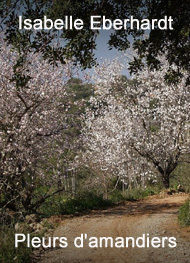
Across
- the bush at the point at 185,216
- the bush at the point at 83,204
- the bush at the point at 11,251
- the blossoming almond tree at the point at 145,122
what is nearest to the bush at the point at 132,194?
the blossoming almond tree at the point at 145,122

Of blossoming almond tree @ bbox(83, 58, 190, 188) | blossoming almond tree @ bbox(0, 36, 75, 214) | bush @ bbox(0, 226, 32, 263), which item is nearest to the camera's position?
bush @ bbox(0, 226, 32, 263)

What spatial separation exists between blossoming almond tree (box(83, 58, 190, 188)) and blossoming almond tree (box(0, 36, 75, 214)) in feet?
14.7

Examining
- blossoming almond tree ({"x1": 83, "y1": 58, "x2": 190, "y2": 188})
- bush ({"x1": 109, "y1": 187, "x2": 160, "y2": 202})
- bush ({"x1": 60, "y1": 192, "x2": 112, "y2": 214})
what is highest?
blossoming almond tree ({"x1": 83, "y1": 58, "x2": 190, "y2": 188})

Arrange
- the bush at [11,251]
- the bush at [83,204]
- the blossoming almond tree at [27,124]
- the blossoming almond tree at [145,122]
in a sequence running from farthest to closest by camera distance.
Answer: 1. the blossoming almond tree at [145,122]
2. the bush at [83,204]
3. the blossoming almond tree at [27,124]
4. the bush at [11,251]

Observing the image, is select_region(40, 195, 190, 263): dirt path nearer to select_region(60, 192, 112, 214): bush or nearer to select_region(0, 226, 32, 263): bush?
select_region(0, 226, 32, 263): bush

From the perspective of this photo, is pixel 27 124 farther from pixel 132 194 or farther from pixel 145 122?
pixel 145 122

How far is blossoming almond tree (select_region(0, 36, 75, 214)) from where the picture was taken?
1169 centimetres

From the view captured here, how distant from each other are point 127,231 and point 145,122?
1184 centimetres

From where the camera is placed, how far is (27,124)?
1187 cm

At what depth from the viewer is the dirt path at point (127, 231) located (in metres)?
7.66

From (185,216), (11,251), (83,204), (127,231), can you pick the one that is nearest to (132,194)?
(83,204)

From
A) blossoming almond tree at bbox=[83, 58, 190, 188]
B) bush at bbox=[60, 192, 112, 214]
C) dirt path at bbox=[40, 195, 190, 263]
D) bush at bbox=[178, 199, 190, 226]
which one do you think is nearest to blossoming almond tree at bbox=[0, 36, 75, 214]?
bush at bbox=[60, 192, 112, 214]

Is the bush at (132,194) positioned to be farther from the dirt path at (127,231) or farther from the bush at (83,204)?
the dirt path at (127,231)

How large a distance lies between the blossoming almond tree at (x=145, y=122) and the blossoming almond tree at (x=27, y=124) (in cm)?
449
